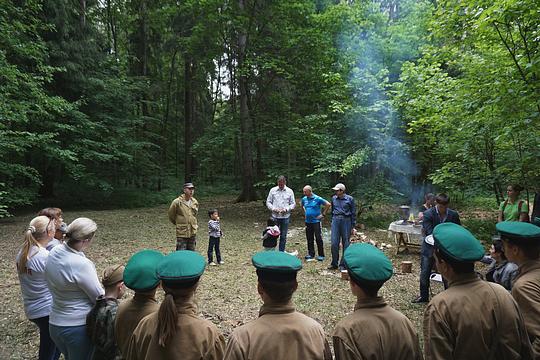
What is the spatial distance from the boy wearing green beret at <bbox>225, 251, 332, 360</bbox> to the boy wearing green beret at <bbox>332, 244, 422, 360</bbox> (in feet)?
0.47

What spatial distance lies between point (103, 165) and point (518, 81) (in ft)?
60.9

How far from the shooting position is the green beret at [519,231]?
243 cm

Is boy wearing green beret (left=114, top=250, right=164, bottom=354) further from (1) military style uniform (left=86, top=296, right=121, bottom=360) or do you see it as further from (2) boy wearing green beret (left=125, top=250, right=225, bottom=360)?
(2) boy wearing green beret (left=125, top=250, right=225, bottom=360)

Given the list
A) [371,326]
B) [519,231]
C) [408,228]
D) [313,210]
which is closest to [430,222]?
[519,231]

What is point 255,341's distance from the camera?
174 centimetres

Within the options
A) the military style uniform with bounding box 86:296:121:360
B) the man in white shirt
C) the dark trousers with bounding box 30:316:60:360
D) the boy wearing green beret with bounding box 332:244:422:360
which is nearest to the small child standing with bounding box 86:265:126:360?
the military style uniform with bounding box 86:296:121:360

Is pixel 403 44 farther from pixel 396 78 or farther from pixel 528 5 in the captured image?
pixel 528 5

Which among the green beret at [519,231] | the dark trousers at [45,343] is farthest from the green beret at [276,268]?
the dark trousers at [45,343]

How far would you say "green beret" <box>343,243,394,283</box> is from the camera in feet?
6.30

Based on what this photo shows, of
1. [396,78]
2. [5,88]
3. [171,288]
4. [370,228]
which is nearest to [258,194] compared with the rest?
[370,228]

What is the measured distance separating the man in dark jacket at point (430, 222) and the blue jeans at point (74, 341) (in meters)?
4.62

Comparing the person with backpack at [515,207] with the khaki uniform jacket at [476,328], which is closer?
the khaki uniform jacket at [476,328]

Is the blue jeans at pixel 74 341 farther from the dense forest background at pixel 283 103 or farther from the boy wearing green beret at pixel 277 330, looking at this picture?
the dense forest background at pixel 283 103

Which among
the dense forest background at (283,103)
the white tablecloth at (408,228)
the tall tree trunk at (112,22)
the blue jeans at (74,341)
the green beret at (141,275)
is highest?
the tall tree trunk at (112,22)
